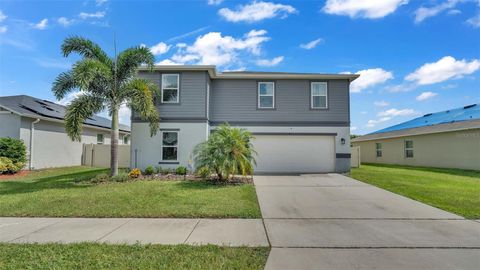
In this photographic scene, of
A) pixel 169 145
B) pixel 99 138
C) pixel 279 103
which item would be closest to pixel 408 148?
pixel 279 103

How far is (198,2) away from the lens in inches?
455

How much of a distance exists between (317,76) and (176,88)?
7491mm

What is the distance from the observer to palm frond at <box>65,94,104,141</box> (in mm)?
10891

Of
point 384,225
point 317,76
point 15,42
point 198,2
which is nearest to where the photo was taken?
point 384,225

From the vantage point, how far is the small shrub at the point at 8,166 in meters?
13.7

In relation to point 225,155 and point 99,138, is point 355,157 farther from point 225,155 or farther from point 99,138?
point 99,138

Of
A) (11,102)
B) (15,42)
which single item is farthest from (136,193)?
(11,102)

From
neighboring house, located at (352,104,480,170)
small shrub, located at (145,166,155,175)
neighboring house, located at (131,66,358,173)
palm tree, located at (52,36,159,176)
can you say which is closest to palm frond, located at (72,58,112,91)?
palm tree, located at (52,36,159,176)

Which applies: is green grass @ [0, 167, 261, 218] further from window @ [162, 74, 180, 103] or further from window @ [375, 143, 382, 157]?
window @ [375, 143, 382, 157]

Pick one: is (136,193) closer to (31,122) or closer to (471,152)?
(31,122)

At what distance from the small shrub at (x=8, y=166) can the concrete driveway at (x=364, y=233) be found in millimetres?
12596

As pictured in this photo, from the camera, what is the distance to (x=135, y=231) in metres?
5.53

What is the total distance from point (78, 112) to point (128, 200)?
4990mm

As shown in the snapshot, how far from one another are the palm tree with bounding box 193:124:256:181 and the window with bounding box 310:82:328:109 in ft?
20.1
